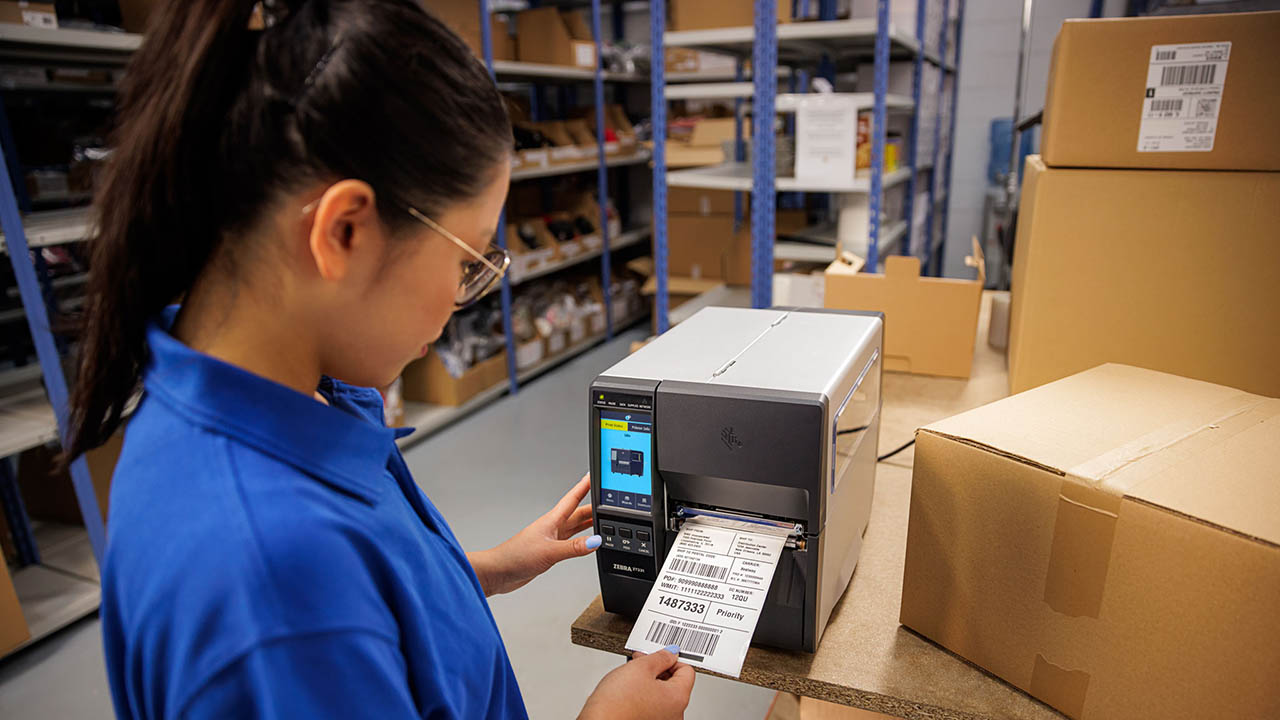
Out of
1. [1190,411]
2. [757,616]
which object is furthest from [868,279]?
[757,616]

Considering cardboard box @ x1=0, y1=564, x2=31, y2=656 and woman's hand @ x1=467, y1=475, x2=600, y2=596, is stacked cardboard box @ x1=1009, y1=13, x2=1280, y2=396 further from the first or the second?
cardboard box @ x1=0, y1=564, x2=31, y2=656

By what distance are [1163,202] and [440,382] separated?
2.88 metres

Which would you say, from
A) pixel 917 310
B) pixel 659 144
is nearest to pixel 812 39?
pixel 659 144

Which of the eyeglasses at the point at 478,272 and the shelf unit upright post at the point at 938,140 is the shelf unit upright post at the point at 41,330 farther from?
the shelf unit upright post at the point at 938,140

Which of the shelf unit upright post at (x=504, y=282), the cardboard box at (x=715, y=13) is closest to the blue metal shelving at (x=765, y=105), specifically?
the cardboard box at (x=715, y=13)

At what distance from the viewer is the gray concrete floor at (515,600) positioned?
5.79ft

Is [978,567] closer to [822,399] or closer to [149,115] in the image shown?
[822,399]

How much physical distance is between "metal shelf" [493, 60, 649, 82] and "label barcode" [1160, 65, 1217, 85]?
2747mm

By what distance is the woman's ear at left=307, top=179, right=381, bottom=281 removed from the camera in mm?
482

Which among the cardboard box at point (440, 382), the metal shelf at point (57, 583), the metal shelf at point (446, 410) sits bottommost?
the metal shelf at point (57, 583)

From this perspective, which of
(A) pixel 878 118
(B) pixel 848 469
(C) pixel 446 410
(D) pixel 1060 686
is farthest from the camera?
(C) pixel 446 410

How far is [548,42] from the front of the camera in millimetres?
3836

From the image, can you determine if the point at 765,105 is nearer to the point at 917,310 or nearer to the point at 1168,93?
the point at 917,310

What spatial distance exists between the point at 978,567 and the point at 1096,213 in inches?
27.4
